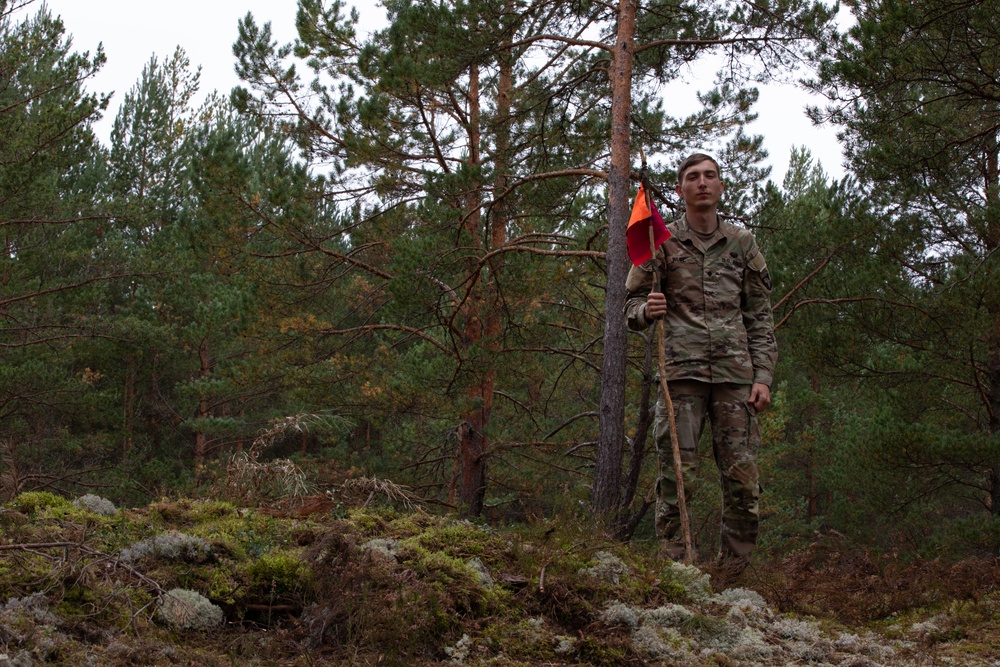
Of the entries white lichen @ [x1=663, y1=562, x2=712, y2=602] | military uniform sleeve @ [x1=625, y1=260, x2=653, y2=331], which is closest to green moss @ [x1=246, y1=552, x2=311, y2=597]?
white lichen @ [x1=663, y1=562, x2=712, y2=602]

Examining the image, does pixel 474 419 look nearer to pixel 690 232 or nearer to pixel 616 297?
pixel 616 297

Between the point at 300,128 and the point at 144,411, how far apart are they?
11699mm

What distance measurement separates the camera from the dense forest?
7.68 metres

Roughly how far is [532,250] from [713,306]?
12.4 feet

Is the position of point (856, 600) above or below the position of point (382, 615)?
below

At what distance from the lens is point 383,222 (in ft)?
38.0

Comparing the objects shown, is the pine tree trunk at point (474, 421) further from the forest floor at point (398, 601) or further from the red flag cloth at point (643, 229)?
the forest floor at point (398, 601)

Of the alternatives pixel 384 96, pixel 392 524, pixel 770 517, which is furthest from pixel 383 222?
pixel 770 517

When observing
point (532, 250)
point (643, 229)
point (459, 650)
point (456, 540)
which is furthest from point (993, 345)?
point (459, 650)

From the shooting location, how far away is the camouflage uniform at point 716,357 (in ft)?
15.0

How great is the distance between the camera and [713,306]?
4699 millimetres

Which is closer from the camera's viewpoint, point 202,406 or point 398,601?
point 398,601

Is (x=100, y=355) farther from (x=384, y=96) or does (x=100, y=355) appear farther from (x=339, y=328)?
(x=384, y=96)

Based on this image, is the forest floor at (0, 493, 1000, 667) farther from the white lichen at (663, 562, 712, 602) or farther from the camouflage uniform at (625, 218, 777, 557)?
the camouflage uniform at (625, 218, 777, 557)
